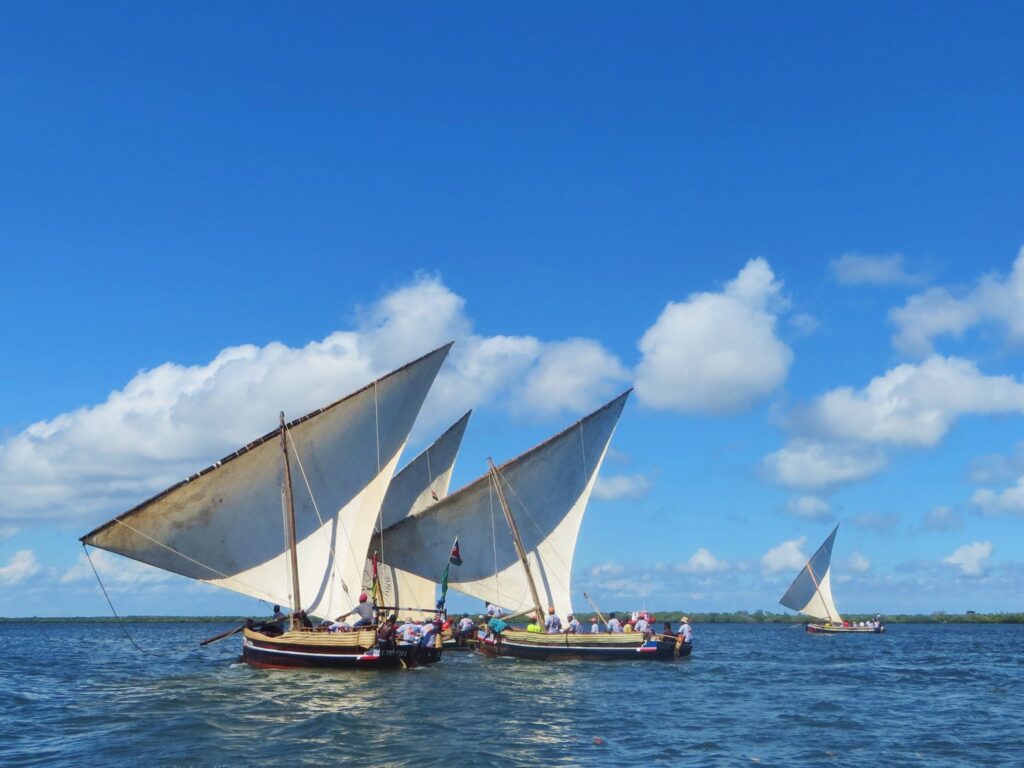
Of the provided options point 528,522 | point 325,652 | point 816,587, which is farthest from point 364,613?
point 816,587

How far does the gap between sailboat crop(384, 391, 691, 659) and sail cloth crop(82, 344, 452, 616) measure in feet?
28.0

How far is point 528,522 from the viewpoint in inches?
1913

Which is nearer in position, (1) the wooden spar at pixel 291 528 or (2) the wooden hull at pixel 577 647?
(1) the wooden spar at pixel 291 528

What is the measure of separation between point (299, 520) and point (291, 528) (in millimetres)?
931

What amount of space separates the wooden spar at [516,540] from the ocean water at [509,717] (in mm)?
3495

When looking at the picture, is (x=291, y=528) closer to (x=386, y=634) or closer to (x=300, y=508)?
(x=300, y=508)

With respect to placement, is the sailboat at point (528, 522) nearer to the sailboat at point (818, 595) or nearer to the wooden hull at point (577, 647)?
the wooden hull at point (577, 647)

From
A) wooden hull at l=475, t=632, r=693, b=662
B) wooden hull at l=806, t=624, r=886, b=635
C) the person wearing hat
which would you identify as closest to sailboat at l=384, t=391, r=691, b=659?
wooden hull at l=475, t=632, r=693, b=662


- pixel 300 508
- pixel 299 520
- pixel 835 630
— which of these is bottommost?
pixel 835 630

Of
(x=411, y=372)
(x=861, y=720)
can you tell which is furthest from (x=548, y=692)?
(x=411, y=372)

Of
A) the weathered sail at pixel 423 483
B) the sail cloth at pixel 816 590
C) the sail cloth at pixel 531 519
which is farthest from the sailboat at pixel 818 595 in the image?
the sail cloth at pixel 531 519

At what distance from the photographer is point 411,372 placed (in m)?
39.9

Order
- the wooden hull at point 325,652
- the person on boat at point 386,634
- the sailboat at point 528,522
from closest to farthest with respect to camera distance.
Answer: the wooden hull at point 325,652 → the person on boat at point 386,634 → the sailboat at point 528,522

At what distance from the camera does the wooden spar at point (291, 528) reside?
122 ft
